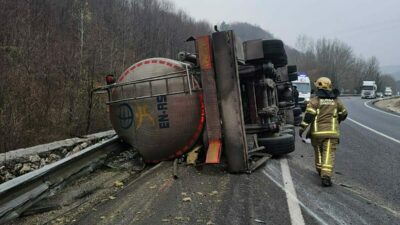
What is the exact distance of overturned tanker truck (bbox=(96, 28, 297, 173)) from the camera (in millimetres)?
6309

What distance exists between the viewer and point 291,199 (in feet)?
16.3

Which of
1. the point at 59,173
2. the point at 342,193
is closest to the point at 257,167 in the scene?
the point at 342,193

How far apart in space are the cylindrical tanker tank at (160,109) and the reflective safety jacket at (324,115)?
1689 millimetres

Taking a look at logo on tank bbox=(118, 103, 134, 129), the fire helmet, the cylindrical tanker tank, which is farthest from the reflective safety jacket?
logo on tank bbox=(118, 103, 134, 129)

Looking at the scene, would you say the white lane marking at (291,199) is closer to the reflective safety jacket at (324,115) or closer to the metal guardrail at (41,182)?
the reflective safety jacket at (324,115)

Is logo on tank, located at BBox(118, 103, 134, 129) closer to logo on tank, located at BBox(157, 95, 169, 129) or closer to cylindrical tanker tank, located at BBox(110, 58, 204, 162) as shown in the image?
cylindrical tanker tank, located at BBox(110, 58, 204, 162)

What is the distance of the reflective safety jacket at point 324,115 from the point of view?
21.1 feet

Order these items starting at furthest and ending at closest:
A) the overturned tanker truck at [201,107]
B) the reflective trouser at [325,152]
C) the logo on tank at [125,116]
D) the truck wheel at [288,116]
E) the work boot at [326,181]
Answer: the truck wheel at [288,116] → the logo on tank at [125,116] → the overturned tanker truck at [201,107] → the reflective trouser at [325,152] → the work boot at [326,181]

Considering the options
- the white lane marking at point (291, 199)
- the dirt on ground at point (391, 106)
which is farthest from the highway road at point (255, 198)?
the dirt on ground at point (391, 106)

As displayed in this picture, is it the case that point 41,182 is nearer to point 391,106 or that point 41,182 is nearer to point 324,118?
point 324,118

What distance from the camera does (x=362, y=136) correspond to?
12.4 meters

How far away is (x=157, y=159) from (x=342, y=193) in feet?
9.93

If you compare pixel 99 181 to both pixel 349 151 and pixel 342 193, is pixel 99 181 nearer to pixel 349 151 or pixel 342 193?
pixel 342 193

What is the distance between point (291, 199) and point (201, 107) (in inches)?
89.6
